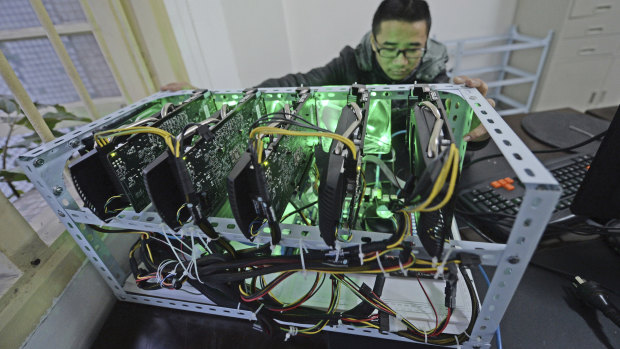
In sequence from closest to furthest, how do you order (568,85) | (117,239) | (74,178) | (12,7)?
(74,178) < (117,239) < (12,7) < (568,85)

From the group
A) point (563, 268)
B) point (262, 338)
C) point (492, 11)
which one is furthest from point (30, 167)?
point (492, 11)

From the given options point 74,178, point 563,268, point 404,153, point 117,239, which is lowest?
point 563,268

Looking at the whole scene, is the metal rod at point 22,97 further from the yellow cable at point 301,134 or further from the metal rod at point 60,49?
the yellow cable at point 301,134

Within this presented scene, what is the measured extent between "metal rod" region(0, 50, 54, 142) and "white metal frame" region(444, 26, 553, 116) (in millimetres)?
2522

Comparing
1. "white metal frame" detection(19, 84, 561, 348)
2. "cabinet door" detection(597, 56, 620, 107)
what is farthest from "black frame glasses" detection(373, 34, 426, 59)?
"cabinet door" detection(597, 56, 620, 107)

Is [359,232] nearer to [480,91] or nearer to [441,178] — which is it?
[441,178]

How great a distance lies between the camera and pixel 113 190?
624 millimetres

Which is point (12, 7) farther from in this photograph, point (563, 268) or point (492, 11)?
point (492, 11)

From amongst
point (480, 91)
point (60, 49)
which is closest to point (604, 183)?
point (480, 91)

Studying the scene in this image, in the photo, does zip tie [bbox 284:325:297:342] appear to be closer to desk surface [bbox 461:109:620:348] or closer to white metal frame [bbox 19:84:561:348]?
white metal frame [bbox 19:84:561:348]

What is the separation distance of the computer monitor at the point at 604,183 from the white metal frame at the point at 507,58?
1942 millimetres

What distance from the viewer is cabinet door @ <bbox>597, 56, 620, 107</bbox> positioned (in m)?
2.35

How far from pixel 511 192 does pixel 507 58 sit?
98.7 inches

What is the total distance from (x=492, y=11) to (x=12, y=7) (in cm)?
318
